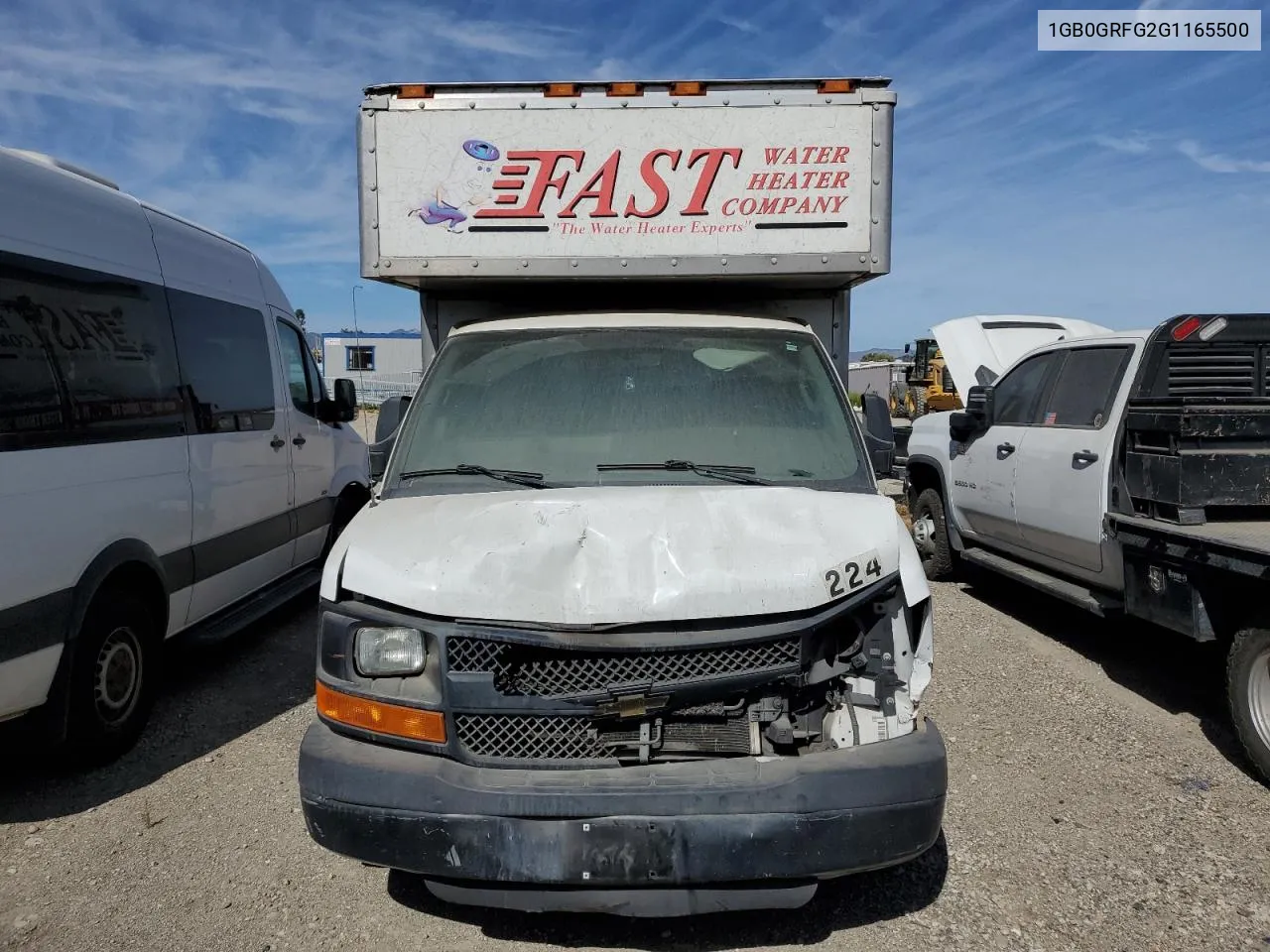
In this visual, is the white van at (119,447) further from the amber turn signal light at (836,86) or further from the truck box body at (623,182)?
the amber turn signal light at (836,86)

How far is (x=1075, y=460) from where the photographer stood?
18.1 ft

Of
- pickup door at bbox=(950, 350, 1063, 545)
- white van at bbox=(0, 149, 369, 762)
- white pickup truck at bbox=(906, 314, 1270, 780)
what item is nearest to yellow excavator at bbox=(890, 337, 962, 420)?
pickup door at bbox=(950, 350, 1063, 545)

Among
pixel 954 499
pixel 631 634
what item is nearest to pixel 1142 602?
pixel 954 499

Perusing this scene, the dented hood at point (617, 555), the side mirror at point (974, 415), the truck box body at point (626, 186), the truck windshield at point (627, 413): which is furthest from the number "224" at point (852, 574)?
the side mirror at point (974, 415)

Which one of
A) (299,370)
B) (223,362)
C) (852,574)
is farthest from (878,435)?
(299,370)

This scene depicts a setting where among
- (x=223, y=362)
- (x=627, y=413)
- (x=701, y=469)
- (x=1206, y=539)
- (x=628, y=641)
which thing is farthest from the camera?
(x=223, y=362)

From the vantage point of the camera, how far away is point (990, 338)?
427 inches

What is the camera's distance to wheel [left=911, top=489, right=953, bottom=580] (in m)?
7.58

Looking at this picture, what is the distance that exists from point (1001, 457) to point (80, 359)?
5667 mm

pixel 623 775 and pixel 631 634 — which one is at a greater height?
pixel 631 634

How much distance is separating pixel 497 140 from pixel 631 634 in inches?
111

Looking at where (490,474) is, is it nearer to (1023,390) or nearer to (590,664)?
(590,664)

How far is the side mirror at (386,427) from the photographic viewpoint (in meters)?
3.97

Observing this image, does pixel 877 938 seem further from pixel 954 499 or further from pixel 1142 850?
pixel 954 499
